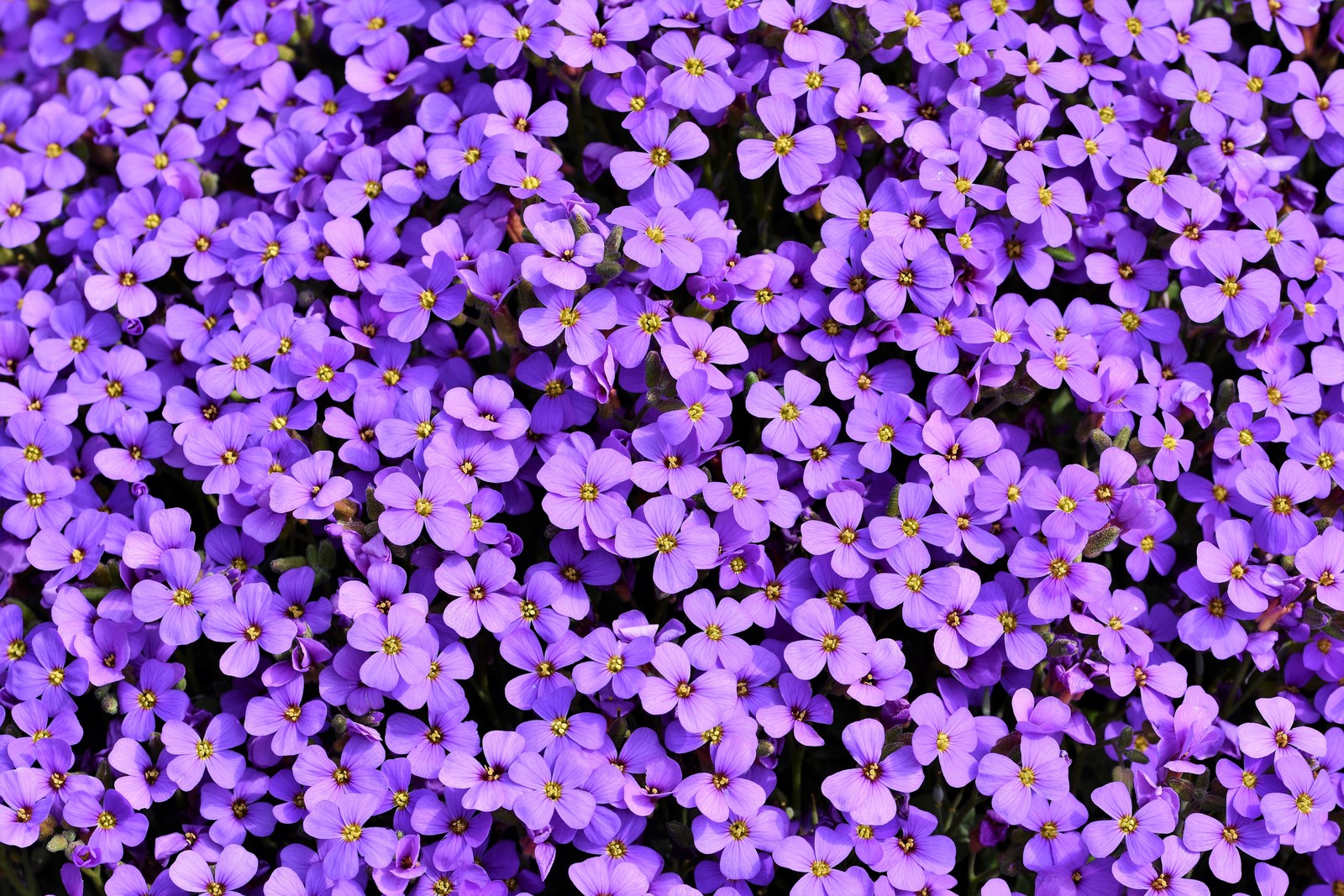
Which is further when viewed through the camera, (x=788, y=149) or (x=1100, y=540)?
(x=788, y=149)

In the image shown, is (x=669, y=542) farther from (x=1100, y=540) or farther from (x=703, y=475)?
(x=1100, y=540)

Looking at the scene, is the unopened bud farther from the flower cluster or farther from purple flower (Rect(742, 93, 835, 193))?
purple flower (Rect(742, 93, 835, 193))

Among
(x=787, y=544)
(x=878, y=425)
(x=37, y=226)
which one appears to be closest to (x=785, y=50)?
(x=878, y=425)

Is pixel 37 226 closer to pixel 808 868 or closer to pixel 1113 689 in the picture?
pixel 808 868

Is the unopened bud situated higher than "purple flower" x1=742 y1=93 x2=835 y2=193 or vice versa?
"purple flower" x1=742 y1=93 x2=835 y2=193

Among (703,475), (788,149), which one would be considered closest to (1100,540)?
(703,475)

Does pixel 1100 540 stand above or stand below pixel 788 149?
below

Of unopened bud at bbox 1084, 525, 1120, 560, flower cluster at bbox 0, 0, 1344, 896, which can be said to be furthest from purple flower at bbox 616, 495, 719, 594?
unopened bud at bbox 1084, 525, 1120, 560

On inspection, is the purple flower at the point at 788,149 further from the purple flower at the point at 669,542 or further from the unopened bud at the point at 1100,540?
the unopened bud at the point at 1100,540
